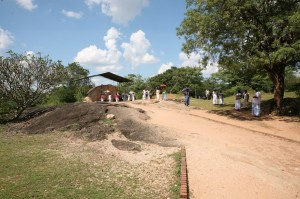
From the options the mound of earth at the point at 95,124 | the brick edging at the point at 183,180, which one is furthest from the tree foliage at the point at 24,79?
the brick edging at the point at 183,180

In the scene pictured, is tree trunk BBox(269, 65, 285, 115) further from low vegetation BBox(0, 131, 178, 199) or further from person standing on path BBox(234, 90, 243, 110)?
low vegetation BBox(0, 131, 178, 199)

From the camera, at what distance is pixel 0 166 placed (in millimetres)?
8234

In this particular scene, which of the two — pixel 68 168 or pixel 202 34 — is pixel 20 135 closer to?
pixel 68 168

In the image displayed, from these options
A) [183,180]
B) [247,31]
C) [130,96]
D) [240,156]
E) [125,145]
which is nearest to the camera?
[183,180]

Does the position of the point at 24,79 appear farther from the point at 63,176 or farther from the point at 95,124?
the point at 63,176

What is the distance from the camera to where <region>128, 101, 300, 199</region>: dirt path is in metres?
6.61

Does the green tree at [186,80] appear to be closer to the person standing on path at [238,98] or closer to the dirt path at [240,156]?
the person standing on path at [238,98]

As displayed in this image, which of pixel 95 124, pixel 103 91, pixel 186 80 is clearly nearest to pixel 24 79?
pixel 95 124

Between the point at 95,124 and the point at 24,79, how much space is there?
26.2 feet

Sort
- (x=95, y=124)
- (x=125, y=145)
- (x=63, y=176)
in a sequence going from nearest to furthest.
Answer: (x=63, y=176) < (x=125, y=145) < (x=95, y=124)

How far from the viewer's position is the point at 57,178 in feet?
23.6

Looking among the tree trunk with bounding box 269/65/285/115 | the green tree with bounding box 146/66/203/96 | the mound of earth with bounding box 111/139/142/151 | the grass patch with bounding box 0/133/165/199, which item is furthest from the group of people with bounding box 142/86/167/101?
the green tree with bounding box 146/66/203/96

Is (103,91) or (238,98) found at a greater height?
(103,91)

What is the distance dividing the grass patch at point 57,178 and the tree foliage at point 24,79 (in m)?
9.68
